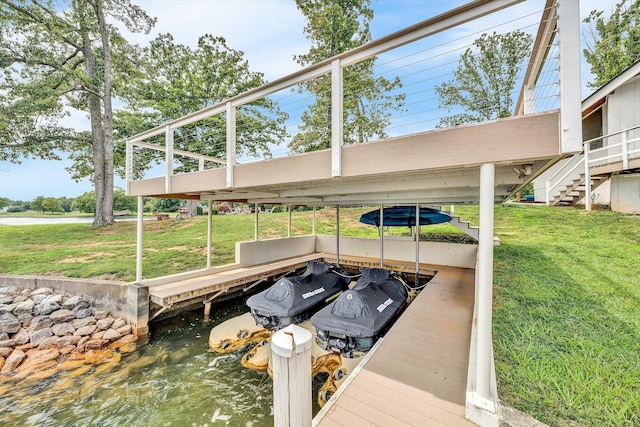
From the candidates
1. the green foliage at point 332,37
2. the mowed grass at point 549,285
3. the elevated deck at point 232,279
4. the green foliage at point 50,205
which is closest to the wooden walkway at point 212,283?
the elevated deck at point 232,279

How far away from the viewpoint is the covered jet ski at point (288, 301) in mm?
4582

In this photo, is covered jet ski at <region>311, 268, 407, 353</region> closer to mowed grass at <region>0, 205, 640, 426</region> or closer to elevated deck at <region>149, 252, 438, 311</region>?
mowed grass at <region>0, 205, 640, 426</region>

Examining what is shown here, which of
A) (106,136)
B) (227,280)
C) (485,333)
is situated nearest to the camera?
(485,333)

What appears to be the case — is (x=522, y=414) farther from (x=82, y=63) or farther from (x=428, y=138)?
(x=82, y=63)

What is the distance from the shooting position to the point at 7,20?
10953 mm

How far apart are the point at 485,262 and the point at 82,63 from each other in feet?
65.7

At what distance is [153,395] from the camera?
396cm

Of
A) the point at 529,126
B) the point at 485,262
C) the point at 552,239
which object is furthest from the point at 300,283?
the point at 552,239

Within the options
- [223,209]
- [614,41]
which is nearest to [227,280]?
[223,209]

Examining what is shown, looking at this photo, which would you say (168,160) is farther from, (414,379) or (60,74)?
(60,74)

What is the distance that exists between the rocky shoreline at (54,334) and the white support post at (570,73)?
712 centimetres

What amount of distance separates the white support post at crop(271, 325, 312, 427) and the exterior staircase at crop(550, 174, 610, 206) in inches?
497

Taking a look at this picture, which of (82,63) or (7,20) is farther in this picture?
(82,63)

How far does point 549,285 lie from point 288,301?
452 cm
